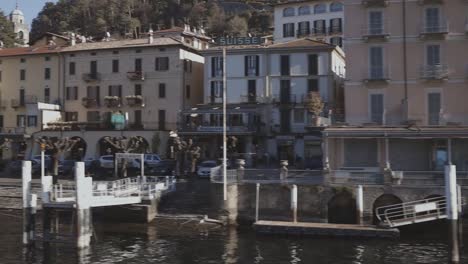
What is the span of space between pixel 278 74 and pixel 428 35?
61.4 ft

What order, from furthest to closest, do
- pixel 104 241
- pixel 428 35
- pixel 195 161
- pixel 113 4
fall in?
pixel 113 4 < pixel 195 161 < pixel 428 35 < pixel 104 241

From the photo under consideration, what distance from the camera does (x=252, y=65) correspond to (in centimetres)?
5944

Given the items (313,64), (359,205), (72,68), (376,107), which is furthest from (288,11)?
(359,205)

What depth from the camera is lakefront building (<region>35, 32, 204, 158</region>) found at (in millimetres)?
61688

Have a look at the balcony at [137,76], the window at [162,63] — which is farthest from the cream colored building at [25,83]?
the window at [162,63]

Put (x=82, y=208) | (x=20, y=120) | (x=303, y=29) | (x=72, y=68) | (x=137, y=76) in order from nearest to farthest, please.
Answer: (x=82, y=208) → (x=137, y=76) → (x=72, y=68) → (x=20, y=120) → (x=303, y=29)

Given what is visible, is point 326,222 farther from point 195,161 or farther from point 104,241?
point 195,161

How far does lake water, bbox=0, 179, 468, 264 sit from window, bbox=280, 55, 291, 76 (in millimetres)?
26000

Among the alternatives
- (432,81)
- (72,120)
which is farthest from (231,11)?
(432,81)

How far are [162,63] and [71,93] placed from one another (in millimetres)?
11765

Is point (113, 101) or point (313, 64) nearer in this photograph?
point (313, 64)

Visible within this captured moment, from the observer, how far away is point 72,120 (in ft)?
216

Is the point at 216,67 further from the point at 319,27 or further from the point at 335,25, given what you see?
the point at 335,25

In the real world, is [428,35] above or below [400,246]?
above
